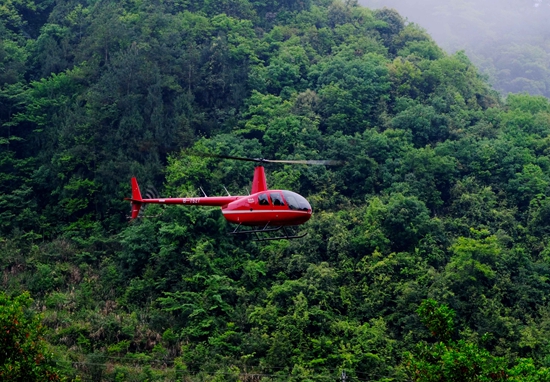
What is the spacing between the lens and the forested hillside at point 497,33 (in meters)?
98.9

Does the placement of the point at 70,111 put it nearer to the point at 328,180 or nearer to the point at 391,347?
the point at 328,180

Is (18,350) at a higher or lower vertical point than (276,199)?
lower

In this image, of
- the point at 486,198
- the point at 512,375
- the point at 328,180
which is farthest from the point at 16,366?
the point at 486,198

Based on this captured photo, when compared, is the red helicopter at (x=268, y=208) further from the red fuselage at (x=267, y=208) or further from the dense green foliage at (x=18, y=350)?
the dense green foliage at (x=18, y=350)

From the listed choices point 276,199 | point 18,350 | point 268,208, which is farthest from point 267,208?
point 18,350

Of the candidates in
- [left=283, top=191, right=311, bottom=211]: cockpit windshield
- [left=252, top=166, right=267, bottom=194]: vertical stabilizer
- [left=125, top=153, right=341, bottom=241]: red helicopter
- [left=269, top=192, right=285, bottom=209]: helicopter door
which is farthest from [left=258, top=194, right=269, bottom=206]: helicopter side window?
[left=252, top=166, right=267, bottom=194]: vertical stabilizer

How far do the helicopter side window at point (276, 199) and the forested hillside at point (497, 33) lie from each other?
81740mm

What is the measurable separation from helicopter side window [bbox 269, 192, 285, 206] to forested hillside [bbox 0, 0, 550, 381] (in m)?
4.81

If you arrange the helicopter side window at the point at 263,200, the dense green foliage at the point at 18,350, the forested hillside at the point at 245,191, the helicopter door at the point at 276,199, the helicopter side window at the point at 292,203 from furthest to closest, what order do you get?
the forested hillside at the point at 245,191 < the helicopter side window at the point at 263,200 < the helicopter door at the point at 276,199 < the helicopter side window at the point at 292,203 < the dense green foliage at the point at 18,350

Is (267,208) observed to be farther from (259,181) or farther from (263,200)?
(259,181)

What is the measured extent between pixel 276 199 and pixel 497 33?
4106 inches

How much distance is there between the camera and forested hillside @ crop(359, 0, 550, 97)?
98875 millimetres

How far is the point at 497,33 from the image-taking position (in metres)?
114

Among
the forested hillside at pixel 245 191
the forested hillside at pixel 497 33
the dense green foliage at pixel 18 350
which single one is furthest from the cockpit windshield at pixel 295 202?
the forested hillside at pixel 497 33
